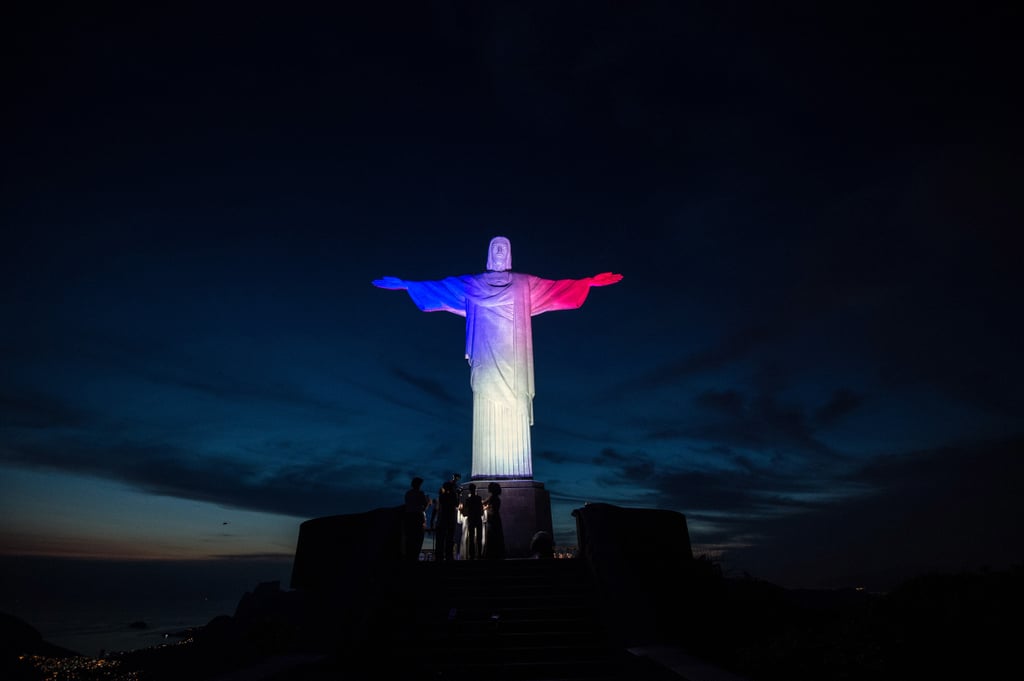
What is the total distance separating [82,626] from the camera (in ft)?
523

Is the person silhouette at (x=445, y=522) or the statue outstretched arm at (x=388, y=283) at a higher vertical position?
the statue outstretched arm at (x=388, y=283)

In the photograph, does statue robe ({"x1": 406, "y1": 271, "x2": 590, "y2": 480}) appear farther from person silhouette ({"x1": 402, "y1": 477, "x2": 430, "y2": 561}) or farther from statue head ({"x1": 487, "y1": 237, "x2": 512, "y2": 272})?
person silhouette ({"x1": 402, "y1": 477, "x2": 430, "y2": 561})

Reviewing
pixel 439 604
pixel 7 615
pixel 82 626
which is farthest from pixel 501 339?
pixel 82 626

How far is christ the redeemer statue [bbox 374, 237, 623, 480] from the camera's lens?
14.2 m

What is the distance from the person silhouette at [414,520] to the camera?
33.2ft

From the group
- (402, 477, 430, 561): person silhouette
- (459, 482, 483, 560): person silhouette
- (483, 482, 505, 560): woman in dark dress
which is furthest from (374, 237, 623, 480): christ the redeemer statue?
(402, 477, 430, 561): person silhouette

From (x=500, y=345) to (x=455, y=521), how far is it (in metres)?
4.84

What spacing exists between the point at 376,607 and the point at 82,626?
680 feet

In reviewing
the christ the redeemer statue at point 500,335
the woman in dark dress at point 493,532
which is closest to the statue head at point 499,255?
the christ the redeemer statue at point 500,335

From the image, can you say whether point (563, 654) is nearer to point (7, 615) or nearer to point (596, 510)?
point (596, 510)

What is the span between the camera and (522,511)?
1324 centimetres

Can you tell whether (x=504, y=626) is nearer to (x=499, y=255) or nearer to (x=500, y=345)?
(x=500, y=345)

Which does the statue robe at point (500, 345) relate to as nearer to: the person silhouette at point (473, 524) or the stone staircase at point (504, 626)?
the person silhouette at point (473, 524)

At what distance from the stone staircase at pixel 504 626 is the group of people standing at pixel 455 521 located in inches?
53.0
